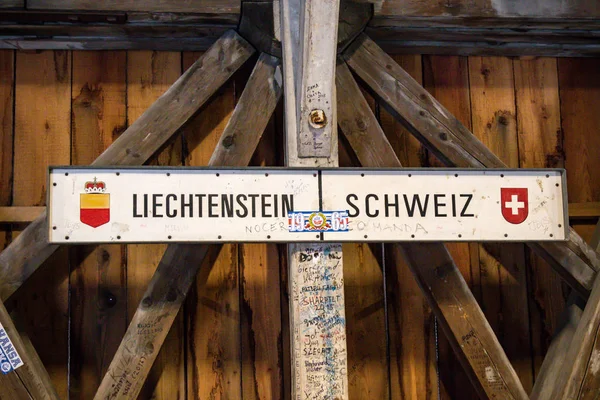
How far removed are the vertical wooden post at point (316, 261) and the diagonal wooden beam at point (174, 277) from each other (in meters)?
0.52

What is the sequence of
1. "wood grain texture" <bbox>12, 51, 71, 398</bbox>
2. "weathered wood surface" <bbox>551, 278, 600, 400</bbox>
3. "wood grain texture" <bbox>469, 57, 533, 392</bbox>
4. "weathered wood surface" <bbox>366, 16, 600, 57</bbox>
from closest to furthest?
"weathered wood surface" <bbox>551, 278, 600, 400</bbox>, "wood grain texture" <bbox>12, 51, 71, 398</bbox>, "weathered wood surface" <bbox>366, 16, 600, 57</bbox>, "wood grain texture" <bbox>469, 57, 533, 392</bbox>

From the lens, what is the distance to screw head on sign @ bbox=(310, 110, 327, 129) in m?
2.20

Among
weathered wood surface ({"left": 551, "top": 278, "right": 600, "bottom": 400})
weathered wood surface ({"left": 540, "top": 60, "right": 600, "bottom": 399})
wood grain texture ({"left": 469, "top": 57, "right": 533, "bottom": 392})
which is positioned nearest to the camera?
weathered wood surface ({"left": 551, "top": 278, "right": 600, "bottom": 400})

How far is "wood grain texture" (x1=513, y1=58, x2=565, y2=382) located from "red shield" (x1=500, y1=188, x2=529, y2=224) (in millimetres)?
924

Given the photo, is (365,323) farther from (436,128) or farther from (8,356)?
(8,356)

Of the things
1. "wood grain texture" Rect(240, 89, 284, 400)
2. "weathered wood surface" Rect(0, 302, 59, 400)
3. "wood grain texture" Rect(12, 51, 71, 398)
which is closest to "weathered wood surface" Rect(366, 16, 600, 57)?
"wood grain texture" Rect(240, 89, 284, 400)

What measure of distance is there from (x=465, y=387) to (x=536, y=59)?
5.51 ft

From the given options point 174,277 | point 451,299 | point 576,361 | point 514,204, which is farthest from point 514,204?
point 174,277

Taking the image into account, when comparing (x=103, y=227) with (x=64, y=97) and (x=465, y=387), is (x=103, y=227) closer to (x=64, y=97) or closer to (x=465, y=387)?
(x=64, y=97)

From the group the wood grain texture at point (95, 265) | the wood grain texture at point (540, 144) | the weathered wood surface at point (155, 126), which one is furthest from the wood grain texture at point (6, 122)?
the wood grain texture at point (540, 144)

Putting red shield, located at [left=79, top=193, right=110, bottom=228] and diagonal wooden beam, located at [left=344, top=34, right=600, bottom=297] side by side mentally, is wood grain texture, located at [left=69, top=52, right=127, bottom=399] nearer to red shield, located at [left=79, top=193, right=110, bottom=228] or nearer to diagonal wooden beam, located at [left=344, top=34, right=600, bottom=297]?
red shield, located at [left=79, top=193, right=110, bottom=228]

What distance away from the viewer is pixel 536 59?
3264mm

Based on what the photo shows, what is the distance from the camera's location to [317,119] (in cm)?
221

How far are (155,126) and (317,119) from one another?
83 centimetres
